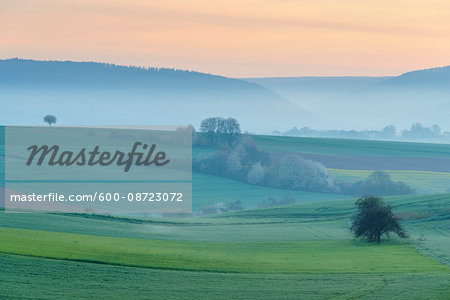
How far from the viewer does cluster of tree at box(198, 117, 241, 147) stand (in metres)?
95.9

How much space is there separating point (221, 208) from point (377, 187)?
20.5 meters

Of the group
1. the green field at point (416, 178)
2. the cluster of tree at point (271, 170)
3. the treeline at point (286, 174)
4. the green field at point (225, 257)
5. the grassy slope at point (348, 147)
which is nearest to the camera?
the green field at point (225, 257)

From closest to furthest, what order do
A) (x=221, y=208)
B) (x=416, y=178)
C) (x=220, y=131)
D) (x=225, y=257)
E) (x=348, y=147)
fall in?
(x=225, y=257) → (x=221, y=208) → (x=416, y=178) → (x=220, y=131) → (x=348, y=147)

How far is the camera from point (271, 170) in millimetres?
79812

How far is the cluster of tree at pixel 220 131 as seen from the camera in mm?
95938

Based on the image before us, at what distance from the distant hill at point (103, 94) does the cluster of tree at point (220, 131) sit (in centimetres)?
6106

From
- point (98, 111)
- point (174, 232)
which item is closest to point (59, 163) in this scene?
point (174, 232)

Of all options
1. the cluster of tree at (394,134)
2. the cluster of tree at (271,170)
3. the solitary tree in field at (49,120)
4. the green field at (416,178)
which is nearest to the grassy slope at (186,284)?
the cluster of tree at (271,170)

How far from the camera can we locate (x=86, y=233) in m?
36.9

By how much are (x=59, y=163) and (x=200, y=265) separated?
148ft

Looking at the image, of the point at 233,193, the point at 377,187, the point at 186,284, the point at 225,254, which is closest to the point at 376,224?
the point at 225,254

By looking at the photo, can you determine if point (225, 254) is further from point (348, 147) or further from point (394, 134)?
point (394, 134)

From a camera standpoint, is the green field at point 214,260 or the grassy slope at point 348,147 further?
the grassy slope at point 348,147

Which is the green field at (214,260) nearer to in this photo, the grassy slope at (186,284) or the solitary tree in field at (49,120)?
the grassy slope at (186,284)
